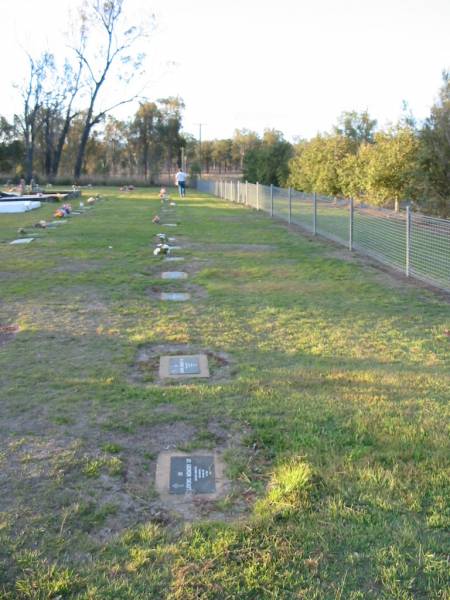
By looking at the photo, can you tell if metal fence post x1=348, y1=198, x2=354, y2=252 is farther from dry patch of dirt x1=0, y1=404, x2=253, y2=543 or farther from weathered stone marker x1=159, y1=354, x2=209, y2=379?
dry patch of dirt x1=0, y1=404, x2=253, y2=543

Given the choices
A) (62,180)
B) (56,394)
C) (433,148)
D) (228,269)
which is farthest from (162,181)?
(56,394)

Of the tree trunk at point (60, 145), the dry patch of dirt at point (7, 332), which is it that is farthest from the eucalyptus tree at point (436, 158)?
the tree trunk at point (60, 145)

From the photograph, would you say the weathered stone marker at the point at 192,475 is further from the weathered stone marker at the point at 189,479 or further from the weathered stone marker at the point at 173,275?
the weathered stone marker at the point at 173,275

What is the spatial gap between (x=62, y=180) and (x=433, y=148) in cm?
4165

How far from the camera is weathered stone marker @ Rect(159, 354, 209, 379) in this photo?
14.4 ft

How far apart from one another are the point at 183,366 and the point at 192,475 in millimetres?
1715

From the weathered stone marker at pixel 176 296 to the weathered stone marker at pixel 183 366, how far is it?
2.43 m

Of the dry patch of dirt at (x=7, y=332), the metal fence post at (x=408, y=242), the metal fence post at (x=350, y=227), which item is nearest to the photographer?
the dry patch of dirt at (x=7, y=332)

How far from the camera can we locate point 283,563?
2.19m

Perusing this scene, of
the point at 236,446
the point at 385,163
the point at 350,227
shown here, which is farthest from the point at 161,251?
the point at 385,163

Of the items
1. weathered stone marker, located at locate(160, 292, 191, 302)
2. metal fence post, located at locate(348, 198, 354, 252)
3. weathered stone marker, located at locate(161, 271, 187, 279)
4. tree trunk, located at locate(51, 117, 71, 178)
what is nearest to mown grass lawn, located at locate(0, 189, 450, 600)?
weathered stone marker, located at locate(160, 292, 191, 302)

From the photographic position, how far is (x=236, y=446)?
3.19m

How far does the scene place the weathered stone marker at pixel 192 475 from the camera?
9.07 ft

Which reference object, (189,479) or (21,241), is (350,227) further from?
(189,479)
